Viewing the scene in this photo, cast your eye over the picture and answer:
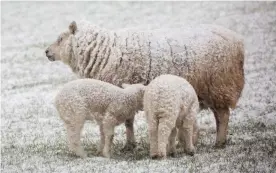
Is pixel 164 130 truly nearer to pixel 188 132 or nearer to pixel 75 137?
pixel 188 132

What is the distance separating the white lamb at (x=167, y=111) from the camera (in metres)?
8.08

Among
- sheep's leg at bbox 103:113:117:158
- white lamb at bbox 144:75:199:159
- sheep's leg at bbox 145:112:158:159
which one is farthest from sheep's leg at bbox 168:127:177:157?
sheep's leg at bbox 103:113:117:158

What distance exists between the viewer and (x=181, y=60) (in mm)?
9602

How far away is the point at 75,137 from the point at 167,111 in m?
1.45

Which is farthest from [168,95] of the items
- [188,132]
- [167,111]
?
[188,132]

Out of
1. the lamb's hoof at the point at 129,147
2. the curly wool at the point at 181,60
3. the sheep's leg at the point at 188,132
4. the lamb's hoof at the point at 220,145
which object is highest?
the curly wool at the point at 181,60

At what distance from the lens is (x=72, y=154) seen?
902 cm

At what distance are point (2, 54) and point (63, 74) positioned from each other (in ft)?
15.0

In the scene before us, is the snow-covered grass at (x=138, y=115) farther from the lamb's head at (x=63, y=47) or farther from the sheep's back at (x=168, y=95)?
the lamb's head at (x=63, y=47)

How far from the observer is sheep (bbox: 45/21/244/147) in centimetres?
957

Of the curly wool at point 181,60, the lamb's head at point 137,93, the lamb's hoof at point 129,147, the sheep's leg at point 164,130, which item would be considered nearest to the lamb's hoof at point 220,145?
the curly wool at point 181,60

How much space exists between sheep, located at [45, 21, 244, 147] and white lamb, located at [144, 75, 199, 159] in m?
1.09

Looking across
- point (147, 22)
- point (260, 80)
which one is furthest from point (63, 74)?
point (147, 22)

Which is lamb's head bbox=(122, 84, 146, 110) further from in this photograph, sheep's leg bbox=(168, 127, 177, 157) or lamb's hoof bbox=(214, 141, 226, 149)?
lamb's hoof bbox=(214, 141, 226, 149)
